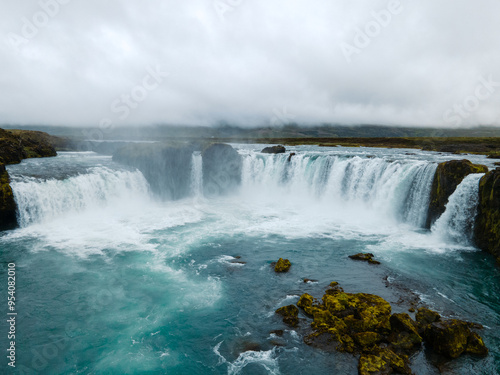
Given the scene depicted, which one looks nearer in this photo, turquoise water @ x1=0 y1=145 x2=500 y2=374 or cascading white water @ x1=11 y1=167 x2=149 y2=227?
turquoise water @ x1=0 y1=145 x2=500 y2=374

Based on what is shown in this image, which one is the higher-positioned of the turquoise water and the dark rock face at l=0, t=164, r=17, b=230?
the dark rock face at l=0, t=164, r=17, b=230

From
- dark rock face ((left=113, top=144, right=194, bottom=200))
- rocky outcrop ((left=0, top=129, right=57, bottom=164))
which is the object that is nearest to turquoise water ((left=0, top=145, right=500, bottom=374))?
dark rock face ((left=113, top=144, right=194, bottom=200))

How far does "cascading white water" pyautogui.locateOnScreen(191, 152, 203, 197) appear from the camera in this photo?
122 ft

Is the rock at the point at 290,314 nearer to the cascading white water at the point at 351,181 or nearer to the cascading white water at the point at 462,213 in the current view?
the cascading white water at the point at 462,213

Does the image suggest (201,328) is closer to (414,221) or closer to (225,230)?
(225,230)

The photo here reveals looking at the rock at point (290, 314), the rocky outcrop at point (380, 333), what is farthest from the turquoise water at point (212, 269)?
the rocky outcrop at point (380, 333)

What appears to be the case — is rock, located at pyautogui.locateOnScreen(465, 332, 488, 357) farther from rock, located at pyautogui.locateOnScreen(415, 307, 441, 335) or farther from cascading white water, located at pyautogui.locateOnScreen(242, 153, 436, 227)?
cascading white water, located at pyautogui.locateOnScreen(242, 153, 436, 227)

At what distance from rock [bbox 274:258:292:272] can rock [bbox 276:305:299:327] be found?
13.3 ft

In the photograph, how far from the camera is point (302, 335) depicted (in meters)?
10.7

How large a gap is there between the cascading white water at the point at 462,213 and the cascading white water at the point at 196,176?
26.9 metres

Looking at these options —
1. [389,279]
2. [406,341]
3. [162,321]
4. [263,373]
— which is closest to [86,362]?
[162,321]

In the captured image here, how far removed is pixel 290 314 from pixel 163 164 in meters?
28.5

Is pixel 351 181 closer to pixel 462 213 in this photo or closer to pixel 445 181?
pixel 445 181

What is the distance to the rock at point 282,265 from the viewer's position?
16.0m
